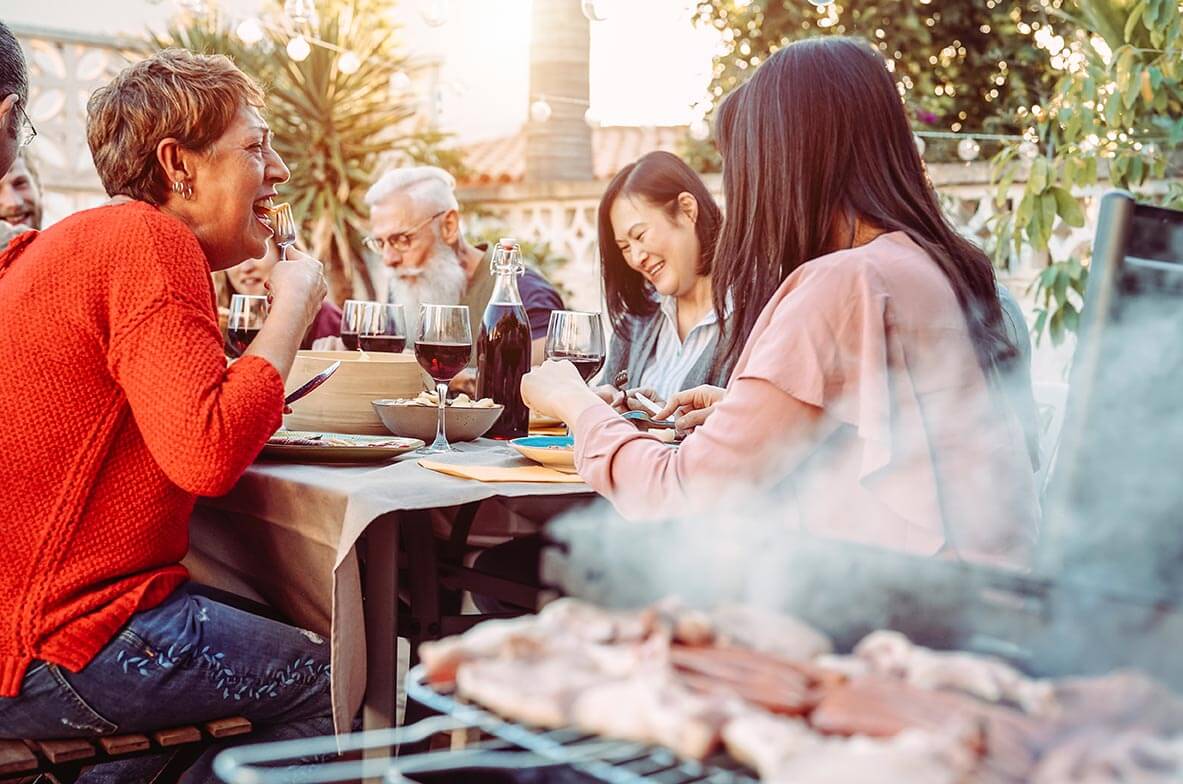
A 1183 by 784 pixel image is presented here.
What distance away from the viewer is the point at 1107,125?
14.2 feet

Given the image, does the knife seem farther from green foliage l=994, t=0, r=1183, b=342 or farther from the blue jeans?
green foliage l=994, t=0, r=1183, b=342

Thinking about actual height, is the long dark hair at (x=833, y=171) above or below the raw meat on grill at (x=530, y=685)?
above

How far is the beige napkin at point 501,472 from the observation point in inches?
82.0

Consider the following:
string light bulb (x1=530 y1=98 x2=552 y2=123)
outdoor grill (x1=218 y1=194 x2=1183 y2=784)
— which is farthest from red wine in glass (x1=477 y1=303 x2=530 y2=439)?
string light bulb (x1=530 y1=98 x2=552 y2=123)

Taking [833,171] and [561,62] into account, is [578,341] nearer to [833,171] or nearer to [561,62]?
[833,171]

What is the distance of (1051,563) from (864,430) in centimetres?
55

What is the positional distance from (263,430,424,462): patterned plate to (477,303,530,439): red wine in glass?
1.06 ft

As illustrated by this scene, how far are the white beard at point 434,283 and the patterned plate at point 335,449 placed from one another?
2.26m

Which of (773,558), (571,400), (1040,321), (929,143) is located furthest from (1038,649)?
(929,143)

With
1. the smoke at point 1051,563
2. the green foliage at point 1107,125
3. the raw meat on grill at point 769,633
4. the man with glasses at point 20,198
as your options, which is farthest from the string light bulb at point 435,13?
the raw meat on grill at point 769,633

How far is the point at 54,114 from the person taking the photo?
417 inches

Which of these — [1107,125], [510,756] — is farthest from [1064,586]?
[1107,125]

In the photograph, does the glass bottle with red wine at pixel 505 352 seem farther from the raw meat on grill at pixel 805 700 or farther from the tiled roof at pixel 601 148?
the tiled roof at pixel 601 148

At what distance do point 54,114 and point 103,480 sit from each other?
9.78 meters
